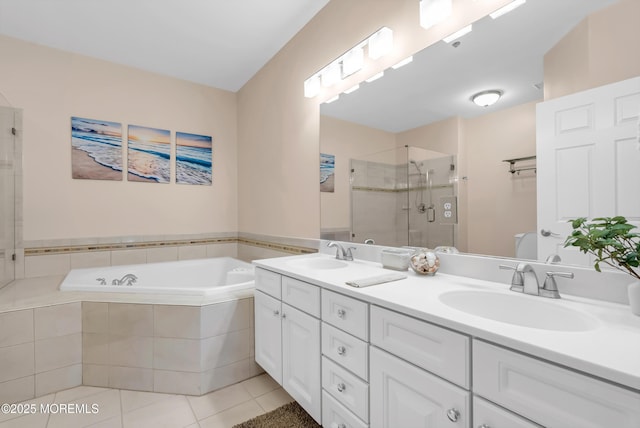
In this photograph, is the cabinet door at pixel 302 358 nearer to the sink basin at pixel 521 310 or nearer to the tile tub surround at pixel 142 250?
the sink basin at pixel 521 310

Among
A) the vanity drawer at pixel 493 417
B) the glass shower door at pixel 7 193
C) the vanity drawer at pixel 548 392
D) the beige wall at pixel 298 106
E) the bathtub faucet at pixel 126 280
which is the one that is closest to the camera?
the vanity drawer at pixel 548 392

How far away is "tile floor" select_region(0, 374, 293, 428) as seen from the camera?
1.58 meters

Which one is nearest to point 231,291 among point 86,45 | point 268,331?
point 268,331

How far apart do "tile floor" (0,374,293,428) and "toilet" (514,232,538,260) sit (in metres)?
1.51

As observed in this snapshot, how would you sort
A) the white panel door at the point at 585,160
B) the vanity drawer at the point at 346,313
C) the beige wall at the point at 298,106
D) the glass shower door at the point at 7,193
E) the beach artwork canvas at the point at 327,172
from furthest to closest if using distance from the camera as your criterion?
the glass shower door at the point at 7,193 → the beach artwork canvas at the point at 327,172 → the beige wall at the point at 298,106 → the vanity drawer at the point at 346,313 → the white panel door at the point at 585,160

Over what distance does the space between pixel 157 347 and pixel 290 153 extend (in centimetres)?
171

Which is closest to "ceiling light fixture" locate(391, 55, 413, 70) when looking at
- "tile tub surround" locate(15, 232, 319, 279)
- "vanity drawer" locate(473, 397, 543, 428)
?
"tile tub surround" locate(15, 232, 319, 279)

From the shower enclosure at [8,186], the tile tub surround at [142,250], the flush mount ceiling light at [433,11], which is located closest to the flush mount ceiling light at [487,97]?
the flush mount ceiling light at [433,11]

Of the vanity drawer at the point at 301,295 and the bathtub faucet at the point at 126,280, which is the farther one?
the bathtub faucet at the point at 126,280

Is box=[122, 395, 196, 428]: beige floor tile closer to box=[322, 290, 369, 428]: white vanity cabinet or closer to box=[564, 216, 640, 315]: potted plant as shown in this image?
box=[322, 290, 369, 428]: white vanity cabinet

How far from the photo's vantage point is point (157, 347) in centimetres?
186

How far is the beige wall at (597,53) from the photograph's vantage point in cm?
94

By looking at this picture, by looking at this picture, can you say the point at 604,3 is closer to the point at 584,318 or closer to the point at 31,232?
the point at 584,318

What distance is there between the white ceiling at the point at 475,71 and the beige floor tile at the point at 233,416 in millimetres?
1814
